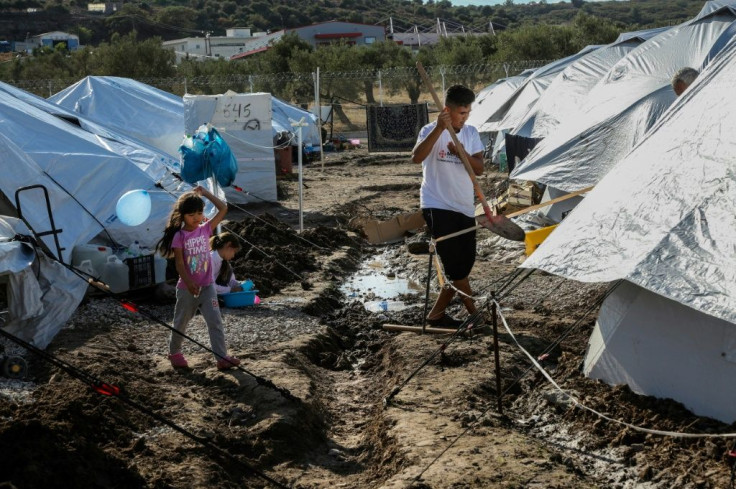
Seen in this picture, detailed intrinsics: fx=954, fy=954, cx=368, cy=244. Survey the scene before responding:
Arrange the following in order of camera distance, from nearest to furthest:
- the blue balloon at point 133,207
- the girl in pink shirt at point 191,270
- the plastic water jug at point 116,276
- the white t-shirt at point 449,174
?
the girl in pink shirt at point 191,270, the white t-shirt at point 449,174, the blue balloon at point 133,207, the plastic water jug at point 116,276

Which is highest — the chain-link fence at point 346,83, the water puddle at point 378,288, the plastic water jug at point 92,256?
the plastic water jug at point 92,256

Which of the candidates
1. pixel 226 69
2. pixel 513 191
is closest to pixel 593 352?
pixel 513 191

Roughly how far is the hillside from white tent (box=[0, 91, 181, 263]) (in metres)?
65.4

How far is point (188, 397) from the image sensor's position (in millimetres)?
6305

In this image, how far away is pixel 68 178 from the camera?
32.7 feet

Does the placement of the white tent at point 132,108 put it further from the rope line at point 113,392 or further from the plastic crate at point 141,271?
the rope line at point 113,392

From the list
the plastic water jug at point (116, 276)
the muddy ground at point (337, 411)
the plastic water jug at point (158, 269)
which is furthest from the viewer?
the plastic water jug at point (158, 269)

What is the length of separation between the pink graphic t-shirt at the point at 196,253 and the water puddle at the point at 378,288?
10.4 ft


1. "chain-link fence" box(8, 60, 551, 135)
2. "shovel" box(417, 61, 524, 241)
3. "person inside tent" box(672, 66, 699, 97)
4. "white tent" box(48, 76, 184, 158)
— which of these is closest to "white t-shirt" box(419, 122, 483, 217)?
"shovel" box(417, 61, 524, 241)

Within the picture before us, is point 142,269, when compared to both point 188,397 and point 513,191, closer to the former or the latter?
point 188,397

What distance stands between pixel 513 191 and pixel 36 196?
6.90m

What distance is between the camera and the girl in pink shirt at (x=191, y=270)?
666 cm

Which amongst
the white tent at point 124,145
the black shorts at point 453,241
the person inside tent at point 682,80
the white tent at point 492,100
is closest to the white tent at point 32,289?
the black shorts at point 453,241

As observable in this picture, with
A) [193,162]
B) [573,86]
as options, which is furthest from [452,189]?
[573,86]
